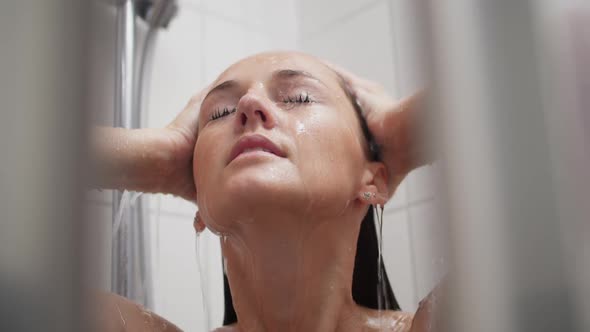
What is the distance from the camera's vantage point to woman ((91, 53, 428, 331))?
2.86 feet

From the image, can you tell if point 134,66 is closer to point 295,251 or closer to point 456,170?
point 295,251

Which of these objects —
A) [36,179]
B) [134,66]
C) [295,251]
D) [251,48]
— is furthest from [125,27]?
[36,179]

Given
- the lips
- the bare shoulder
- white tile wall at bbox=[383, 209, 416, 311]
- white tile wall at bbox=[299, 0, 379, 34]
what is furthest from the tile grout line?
the bare shoulder

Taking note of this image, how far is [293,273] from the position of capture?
97 cm

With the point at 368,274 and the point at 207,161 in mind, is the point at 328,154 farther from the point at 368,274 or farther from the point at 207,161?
the point at 368,274

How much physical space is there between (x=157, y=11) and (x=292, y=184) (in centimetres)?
79

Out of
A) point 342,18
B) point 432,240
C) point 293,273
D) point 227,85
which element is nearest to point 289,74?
point 227,85

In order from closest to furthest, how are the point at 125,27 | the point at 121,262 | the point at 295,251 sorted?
the point at 295,251, the point at 121,262, the point at 125,27

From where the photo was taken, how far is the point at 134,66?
54.7 inches

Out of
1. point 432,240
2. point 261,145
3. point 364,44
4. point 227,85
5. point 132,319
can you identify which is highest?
point 364,44

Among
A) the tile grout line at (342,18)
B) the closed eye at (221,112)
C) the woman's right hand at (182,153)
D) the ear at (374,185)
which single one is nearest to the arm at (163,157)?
the woman's right hand at (182,153)

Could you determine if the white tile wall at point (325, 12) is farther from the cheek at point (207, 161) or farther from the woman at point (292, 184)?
the cheek at point (207, 161)

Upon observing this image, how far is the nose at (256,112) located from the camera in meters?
0.89

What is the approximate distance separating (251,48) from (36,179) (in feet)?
5.31
